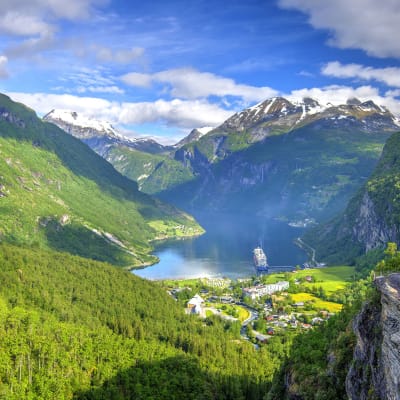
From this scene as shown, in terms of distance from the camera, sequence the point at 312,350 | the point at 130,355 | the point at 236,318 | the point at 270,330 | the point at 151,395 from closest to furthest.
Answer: the point at 312,350, the point at 151,395, the point at 130,355, the point at 270,330, the point at 236,318

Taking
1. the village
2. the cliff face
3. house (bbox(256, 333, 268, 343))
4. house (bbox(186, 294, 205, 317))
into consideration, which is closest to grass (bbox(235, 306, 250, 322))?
the village

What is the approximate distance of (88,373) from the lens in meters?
86.6

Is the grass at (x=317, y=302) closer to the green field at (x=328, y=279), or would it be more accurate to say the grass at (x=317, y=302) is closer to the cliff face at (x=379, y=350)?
the green field at (x=328, y=279)

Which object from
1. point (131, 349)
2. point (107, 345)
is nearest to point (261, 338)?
point (131, 349)

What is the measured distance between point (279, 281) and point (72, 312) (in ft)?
327

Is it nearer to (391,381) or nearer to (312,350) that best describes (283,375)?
(312,350)

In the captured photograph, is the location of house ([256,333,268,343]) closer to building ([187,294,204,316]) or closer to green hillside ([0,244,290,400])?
green hillside ([0,244,290,400])

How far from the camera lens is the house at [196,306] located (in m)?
146

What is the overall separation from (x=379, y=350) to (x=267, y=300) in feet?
419

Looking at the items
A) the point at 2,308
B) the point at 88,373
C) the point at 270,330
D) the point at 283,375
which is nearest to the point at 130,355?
the point at 88,373

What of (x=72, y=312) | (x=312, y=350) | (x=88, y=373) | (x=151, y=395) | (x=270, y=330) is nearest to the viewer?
(x=312, y=350)

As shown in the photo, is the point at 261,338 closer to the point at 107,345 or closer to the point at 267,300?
the point at 267,300

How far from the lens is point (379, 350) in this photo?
1480 inches

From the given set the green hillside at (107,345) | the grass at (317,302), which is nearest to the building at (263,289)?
the grass at (317,302)
